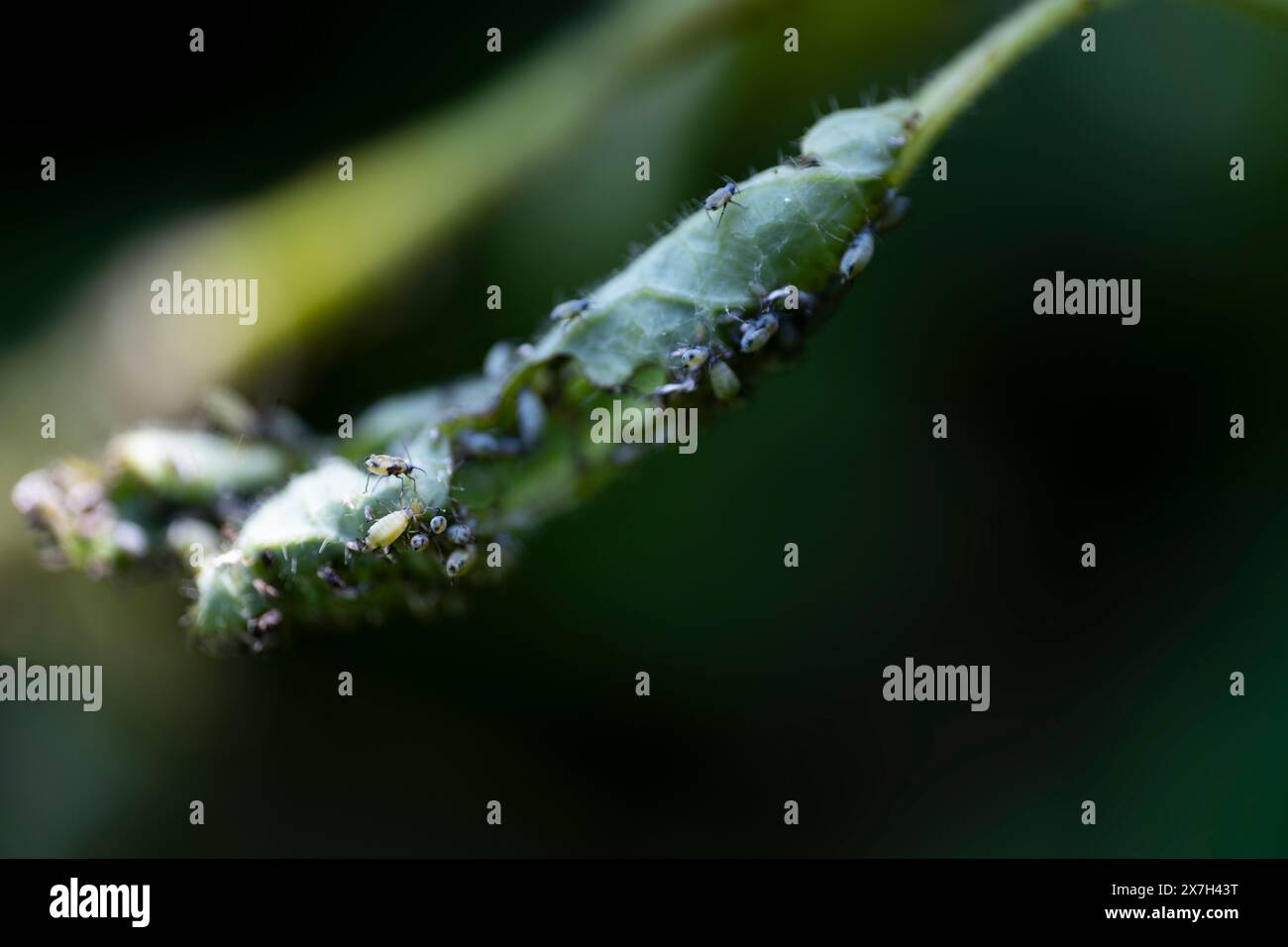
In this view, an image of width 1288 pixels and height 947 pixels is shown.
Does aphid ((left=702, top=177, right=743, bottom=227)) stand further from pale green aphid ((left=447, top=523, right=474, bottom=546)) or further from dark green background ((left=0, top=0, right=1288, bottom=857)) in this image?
dark green background ((left=0, top=0, right=1288, bottom=857))

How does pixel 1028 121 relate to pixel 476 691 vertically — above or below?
above

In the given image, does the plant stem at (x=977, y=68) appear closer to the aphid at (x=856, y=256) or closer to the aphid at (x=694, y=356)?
the aphid at (x=856, y=256)

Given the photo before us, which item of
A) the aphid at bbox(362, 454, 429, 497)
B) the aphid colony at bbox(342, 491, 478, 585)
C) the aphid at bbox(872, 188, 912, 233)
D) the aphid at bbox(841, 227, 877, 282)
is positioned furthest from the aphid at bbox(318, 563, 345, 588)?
the aphid at bbox(872, 188, 912, 233)

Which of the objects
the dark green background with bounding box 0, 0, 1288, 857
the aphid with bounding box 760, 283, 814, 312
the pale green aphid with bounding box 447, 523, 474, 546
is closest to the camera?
the aphid with bounding box 760, 283, 814, 312

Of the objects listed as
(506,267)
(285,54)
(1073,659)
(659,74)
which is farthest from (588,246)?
(1073,659)

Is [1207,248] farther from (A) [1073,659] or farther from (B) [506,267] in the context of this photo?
(B) [506,267]

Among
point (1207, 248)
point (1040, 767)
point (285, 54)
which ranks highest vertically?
point (285, 54)

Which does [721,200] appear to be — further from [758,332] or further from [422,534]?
[422,534]
